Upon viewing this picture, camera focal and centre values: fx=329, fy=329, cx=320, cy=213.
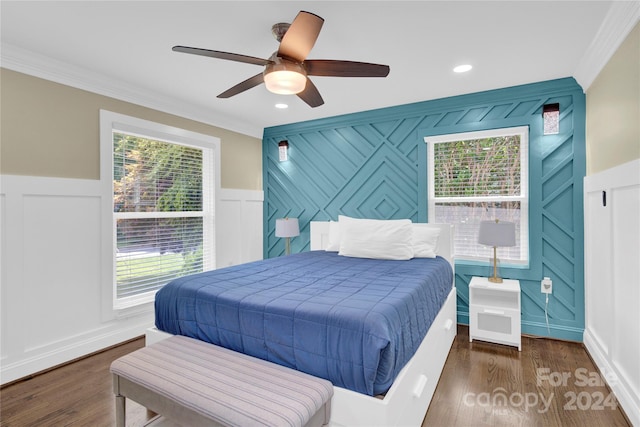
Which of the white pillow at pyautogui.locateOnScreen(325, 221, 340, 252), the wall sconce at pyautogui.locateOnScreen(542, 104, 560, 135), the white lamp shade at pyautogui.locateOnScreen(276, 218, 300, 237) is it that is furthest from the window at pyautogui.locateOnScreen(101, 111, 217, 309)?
the wall sconce at pyautogui.locateOnScreen(542, 104, 560, 135)

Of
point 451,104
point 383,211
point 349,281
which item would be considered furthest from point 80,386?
point 451,104

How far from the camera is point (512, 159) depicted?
334 cm

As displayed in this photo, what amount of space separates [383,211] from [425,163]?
0.74 meters

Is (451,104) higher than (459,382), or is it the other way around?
(451,104)

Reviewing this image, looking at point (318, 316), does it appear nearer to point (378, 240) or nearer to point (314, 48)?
point (378, 240)

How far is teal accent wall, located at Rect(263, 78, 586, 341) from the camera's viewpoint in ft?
9.93

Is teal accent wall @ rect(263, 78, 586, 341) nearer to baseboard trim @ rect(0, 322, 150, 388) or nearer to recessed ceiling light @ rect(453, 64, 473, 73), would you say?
recessed ceiling light @ rect(453, 64, 473, 73)

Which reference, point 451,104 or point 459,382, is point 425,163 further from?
point 459,382

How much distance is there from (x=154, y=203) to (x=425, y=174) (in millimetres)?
2965

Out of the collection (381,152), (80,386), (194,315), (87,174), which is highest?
(381,152)

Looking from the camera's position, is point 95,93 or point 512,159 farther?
point 512,159

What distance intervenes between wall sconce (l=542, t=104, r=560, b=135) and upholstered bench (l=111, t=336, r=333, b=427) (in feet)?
10.1

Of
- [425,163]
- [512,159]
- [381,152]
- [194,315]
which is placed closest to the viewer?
[194,315]

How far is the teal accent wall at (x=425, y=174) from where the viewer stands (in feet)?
9.93
